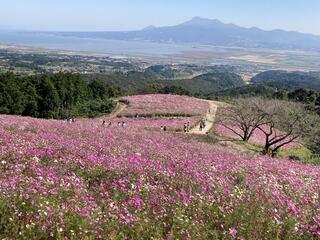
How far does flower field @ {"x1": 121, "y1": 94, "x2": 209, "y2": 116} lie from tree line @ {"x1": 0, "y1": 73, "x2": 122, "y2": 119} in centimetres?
526

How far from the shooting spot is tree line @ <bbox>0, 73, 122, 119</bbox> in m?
76.2

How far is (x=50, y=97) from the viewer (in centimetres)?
8694

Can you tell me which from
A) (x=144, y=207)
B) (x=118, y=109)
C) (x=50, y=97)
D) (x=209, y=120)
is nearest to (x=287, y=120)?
(x=209, y=120)

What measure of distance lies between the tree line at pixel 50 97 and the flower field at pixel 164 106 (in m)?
5.26

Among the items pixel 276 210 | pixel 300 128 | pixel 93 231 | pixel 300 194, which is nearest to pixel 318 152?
pixel 300 128

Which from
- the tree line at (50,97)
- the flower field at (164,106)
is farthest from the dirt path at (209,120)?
the tree line at (50,97)

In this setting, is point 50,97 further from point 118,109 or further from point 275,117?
point 275,117

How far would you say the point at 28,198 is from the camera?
6.57 metres

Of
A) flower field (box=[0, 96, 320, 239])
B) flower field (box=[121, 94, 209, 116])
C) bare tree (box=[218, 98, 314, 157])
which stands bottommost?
flower field (box=[121, 94, 209, 116])

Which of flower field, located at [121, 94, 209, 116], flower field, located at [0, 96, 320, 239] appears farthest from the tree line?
flower field, located at [0, 96, 320, 239]

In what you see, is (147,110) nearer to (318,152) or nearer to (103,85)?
(318,152)

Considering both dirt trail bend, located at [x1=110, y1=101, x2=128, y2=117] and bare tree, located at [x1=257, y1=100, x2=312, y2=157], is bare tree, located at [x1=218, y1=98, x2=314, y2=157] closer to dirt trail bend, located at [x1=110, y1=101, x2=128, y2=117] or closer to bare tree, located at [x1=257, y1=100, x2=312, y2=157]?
bare tree, located at [x1=257, y1=100, x2=312, y2=157]

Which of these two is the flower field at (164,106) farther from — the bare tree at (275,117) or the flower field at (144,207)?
the flower field at (144,207)

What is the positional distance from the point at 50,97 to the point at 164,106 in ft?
104
